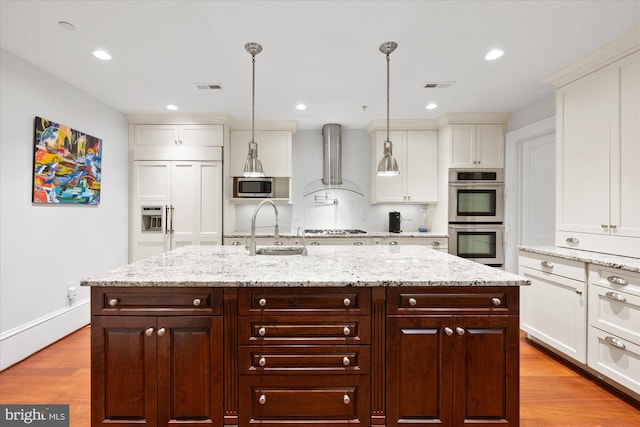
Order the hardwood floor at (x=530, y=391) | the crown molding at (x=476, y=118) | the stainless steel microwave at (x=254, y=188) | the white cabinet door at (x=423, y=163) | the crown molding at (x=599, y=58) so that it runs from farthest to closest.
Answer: the white cabinet door at (x=423, y=163) → the stainless steel microwave at (x=254, y=188) → the crown molding at (x=476, y=118) → the crown molding at (x=599, y=58) → the hardwood floor at (x=530, y=391)

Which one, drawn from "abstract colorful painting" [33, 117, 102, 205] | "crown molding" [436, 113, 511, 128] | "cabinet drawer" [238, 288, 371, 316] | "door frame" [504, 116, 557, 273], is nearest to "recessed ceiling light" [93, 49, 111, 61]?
"abstract colorful painting" [33, 117, 102, 205]

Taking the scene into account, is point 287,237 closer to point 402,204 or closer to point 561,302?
point 402,204

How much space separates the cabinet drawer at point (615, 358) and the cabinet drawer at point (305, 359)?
181 centimetres

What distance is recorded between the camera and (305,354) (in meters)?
1.53

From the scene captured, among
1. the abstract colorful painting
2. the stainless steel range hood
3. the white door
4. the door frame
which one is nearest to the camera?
the abstract colorful painting

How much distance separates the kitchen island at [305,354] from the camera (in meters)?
1.51

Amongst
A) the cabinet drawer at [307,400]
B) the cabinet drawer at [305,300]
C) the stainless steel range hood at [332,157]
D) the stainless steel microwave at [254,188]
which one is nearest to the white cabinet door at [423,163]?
the stainless steel range hood at [332,157]

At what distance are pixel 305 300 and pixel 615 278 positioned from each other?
2.12 metres

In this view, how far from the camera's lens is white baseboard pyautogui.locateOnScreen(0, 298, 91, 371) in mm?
2449

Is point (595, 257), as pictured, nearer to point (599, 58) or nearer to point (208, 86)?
point (599, 58)

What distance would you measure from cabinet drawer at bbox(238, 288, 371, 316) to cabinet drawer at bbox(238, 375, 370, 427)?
34 centimetres

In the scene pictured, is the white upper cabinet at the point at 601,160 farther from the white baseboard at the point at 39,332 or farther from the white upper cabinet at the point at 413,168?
the white baseboard at the point at 39,332

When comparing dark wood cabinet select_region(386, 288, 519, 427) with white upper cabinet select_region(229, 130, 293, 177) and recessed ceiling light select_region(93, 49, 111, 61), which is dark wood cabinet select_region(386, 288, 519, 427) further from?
white upper cabinet select_region(229, 130, 293, 177)

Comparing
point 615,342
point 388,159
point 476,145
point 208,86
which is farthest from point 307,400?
point 476,145
